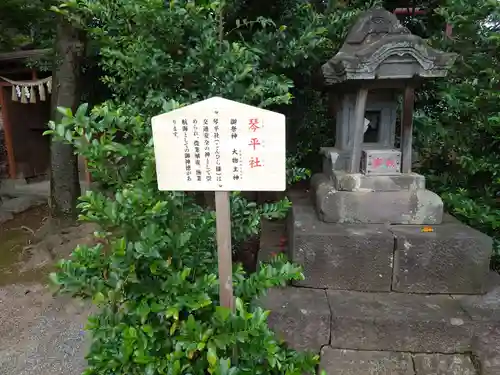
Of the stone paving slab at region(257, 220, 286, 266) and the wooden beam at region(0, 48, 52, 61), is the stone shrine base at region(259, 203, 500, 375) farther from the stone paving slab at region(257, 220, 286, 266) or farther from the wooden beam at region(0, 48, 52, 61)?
the wooden beam at region(0, 48, 52, 61)

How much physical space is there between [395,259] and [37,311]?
358 centimetres

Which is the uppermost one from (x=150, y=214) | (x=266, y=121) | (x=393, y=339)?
(x=266, y=121)

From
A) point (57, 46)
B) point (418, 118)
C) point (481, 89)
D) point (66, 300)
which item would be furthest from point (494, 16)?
point (57, 46)

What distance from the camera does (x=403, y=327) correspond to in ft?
7.94

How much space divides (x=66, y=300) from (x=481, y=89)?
15.2 ft

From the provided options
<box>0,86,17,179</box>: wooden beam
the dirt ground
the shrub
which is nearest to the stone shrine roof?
the shrub

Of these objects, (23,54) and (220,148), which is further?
(23,54)

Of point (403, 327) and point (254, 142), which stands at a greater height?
point (254, 142)

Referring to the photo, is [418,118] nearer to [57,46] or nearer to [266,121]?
[266,121]

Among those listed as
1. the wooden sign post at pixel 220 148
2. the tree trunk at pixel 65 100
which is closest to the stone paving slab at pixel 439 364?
the wooden sign post at pixel 220 148

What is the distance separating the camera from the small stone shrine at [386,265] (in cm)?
245

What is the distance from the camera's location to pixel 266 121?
65.1 inches

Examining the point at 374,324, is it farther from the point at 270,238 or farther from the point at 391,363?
the point at 270,238

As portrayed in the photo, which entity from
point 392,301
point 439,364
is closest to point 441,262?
point 392,301
